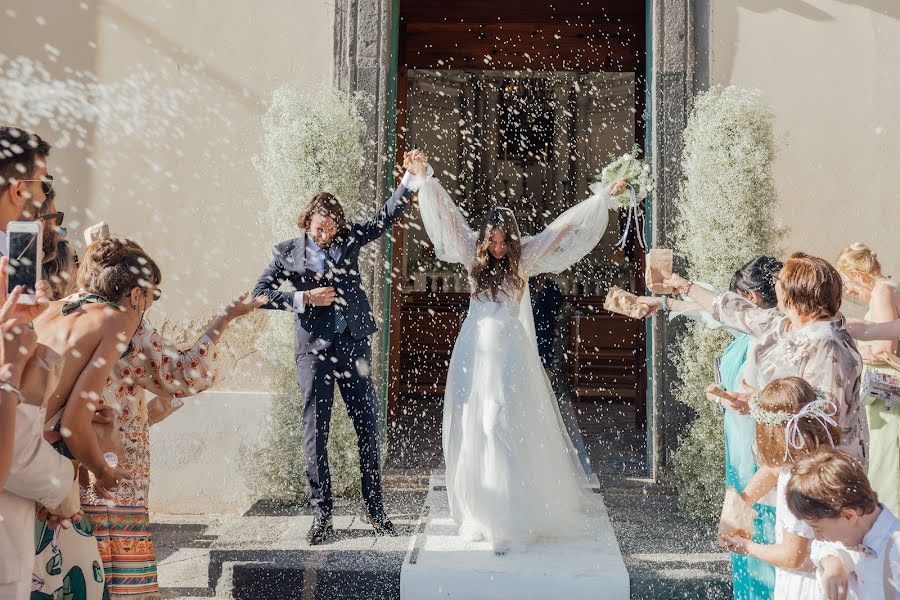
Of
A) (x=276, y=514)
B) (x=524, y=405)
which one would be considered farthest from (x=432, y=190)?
(x=276, y=514)

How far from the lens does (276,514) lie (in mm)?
4922

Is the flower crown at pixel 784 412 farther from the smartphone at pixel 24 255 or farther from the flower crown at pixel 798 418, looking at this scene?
the smartphone at pixel 24 255

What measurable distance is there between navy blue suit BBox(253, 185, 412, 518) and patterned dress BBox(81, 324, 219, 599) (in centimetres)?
148

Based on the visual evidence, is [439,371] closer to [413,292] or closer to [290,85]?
[413,292]

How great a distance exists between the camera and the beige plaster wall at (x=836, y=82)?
18.5 ft

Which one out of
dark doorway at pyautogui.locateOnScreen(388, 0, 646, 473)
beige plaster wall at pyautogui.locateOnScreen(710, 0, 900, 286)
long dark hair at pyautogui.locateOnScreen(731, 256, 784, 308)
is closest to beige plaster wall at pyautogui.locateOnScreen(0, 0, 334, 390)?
dark doorway at pyautogui.locateOnScreen(388, 0, 646, 473)

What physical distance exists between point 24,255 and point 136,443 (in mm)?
1015

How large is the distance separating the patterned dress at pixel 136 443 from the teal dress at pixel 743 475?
80.3 inches

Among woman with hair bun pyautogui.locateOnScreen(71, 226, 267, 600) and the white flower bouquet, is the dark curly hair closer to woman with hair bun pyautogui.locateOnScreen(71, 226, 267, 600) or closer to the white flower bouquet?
woman with hair bun pyautogui.locateOnScreen(71, 226, 267, 600)

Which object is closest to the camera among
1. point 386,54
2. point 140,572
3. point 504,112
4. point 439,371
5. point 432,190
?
point 140,572

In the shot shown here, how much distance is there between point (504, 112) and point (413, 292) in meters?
3.59

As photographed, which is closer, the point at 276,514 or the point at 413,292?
the point at 276,514

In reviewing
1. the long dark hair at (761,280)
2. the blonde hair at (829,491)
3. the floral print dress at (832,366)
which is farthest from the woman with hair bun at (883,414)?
the blonde hair at (829,491)

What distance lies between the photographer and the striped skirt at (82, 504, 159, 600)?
273cm
